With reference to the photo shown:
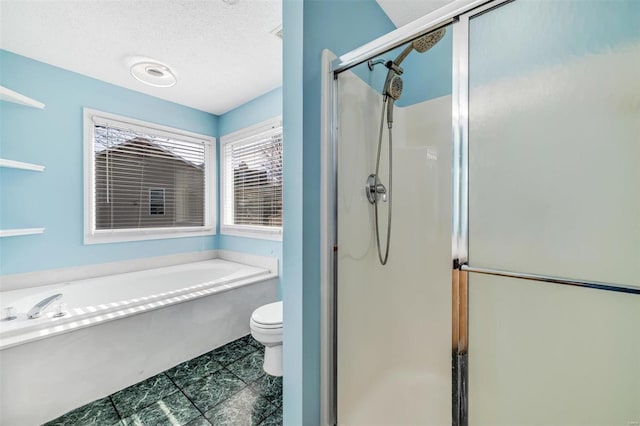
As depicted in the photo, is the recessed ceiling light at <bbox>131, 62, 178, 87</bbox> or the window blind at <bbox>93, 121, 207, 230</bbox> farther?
the window blind at <bbox>93, 121, 207, 230</bbox>

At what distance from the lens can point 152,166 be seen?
2812 millimetres

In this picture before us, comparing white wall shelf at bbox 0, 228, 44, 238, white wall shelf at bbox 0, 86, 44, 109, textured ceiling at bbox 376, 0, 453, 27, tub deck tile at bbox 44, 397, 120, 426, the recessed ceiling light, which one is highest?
textured ceiling at bbox 376, 0, 453, 27

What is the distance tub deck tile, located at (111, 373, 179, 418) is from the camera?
60.7 inches

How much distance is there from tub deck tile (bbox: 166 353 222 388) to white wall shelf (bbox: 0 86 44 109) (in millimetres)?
2183

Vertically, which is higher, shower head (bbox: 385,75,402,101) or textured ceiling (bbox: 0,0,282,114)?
textured ceiling (bbox: 0,0,282,114)

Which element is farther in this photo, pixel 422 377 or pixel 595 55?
pixel 422 377

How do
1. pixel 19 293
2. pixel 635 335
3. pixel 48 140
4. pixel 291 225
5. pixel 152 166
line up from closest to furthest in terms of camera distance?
1. pixel 635 335
2. pixel 291 225
3. pixel 19 293
4. pixel 48 140
5. pixel 152 166

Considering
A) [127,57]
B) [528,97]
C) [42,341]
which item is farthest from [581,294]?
[127,57]

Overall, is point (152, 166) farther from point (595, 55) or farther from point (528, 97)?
point (595, 55)

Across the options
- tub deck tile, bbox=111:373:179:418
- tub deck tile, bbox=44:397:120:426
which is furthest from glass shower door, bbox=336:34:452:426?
tub deck tile, bbox=44:397:120:426

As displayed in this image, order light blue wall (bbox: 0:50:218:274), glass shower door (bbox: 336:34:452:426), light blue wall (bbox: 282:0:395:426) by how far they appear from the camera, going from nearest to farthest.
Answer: light blue wall (bbox: 282:0:395:426) < glass shower door (bbox: 336:34:452:426) < light blue wall (bbox: 0:50:218:274)

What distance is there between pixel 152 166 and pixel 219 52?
4.75 ft

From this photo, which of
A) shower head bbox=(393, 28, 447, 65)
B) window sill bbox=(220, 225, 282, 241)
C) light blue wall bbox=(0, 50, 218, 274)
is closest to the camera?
shower head bbox=(393, 28, 447, 65)

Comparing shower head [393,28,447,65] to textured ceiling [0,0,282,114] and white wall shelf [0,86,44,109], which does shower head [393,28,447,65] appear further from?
white wall shelf [0,86,44,109]
